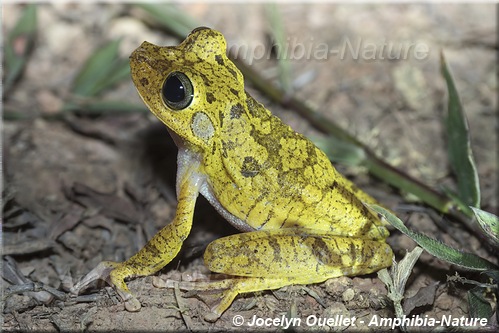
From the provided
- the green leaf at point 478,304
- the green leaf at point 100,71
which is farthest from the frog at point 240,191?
the green leaf at point 100,71

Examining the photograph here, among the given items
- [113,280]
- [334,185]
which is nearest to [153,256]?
[113,280]

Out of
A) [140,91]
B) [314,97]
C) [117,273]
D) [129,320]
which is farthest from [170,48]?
[314,97]

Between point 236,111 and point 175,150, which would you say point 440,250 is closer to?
point 236,111

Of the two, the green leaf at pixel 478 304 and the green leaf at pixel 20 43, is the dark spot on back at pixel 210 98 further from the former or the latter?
the green leaf at pixel 20 43

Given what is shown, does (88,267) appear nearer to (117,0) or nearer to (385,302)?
(385,302)

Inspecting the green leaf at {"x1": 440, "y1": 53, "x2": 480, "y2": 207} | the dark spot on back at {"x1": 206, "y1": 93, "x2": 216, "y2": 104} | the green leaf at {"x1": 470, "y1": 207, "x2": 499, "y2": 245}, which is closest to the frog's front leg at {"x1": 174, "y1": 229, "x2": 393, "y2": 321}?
the green leaf at {"x1": 470, "y1": 207, "x2": 499, "y2": 245}
